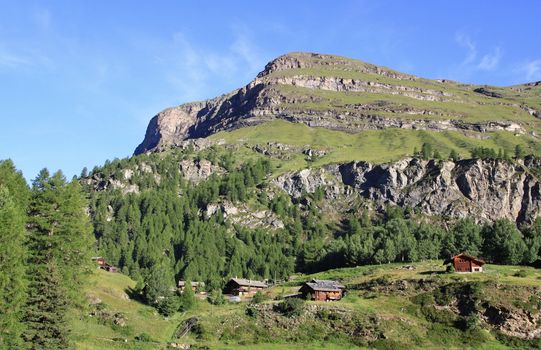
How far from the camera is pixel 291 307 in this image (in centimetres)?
8975

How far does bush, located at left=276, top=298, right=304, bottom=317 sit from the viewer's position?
292 ft

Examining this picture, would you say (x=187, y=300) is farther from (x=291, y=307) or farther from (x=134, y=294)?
(x=291, y=307)

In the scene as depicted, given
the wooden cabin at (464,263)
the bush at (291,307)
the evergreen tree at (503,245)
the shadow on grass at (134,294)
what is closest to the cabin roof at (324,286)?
the bush at (291,307)

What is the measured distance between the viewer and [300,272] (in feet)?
591

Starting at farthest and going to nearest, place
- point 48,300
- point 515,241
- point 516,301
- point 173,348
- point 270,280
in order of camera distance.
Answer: point 270,280 → point 515,241 → point 516,301 → point 173,348 → point 48,300

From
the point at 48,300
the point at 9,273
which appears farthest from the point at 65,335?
the point at 9,273

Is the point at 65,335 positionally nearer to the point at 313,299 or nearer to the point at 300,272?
the point at 313,299

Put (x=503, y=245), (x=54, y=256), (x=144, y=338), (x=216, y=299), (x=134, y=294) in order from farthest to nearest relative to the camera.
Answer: (x=503, y=245)
(x=216, y=299)
(x=134, y=294)
(x=144, y=338)
(x=54, y=256)

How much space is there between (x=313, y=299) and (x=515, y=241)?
6992 cm

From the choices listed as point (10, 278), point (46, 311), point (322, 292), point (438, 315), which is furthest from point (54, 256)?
point (438, 315)

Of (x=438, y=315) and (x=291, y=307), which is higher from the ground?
(x=291, y=307)

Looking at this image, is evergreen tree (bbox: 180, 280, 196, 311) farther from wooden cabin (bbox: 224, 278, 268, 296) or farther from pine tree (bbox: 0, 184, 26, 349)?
pine tree (bbox: 0, 184, 26, 349)

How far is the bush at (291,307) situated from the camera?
3499 inches

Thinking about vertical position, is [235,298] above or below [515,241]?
below
